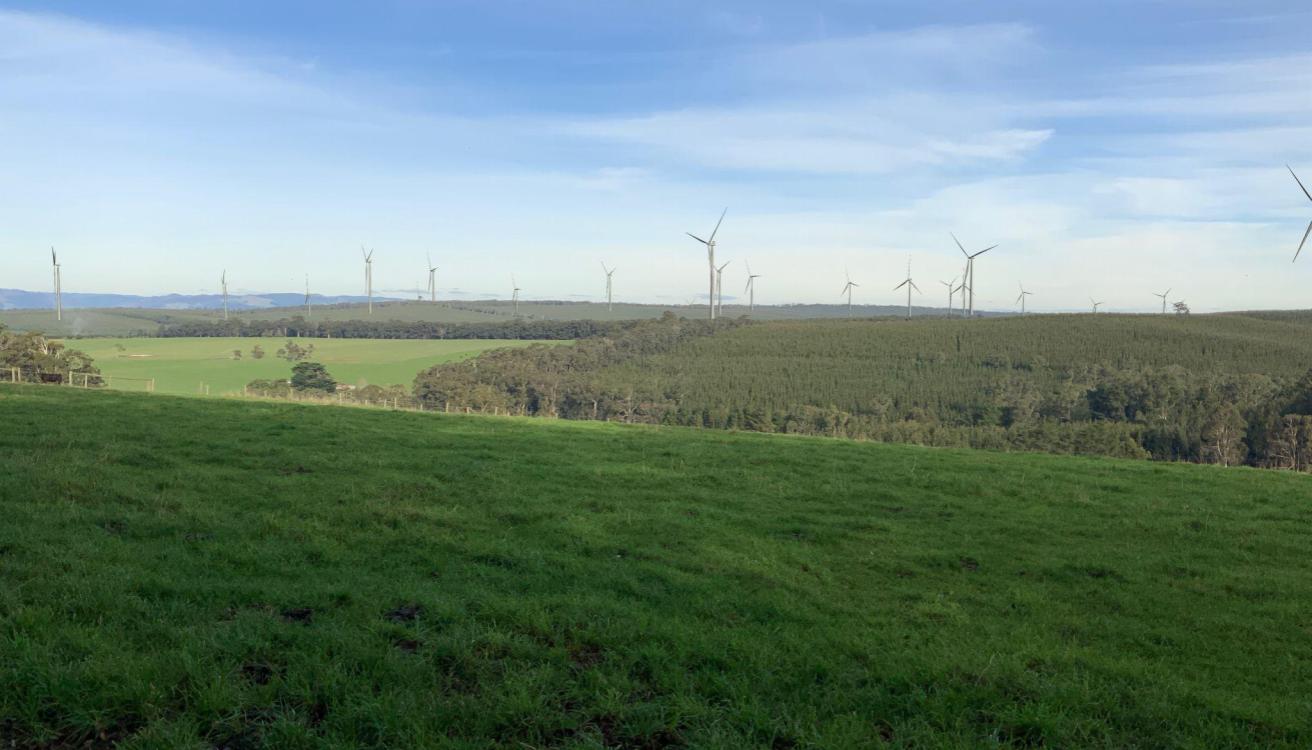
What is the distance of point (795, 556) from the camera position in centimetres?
1127

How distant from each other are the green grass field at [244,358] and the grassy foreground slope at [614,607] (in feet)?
242

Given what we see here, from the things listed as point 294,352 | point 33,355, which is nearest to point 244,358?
point 294,352

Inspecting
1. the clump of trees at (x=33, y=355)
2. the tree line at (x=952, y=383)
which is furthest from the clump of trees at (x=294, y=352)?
the clump of trees at (x=33, y=355)

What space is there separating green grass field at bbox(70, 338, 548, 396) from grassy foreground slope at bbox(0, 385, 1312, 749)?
73719mm

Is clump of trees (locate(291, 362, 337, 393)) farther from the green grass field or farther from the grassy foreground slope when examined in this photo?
the grassy foreground slope

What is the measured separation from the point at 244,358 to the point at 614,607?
132544 mm

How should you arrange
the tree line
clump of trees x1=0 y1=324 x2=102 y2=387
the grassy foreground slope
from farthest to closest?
the tree line
clump of trees x1=0 y1=324 x2=102 y2=387
the grassy foreground slope

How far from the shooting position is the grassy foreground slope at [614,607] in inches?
244

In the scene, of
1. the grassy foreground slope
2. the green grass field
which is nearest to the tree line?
the green grass field

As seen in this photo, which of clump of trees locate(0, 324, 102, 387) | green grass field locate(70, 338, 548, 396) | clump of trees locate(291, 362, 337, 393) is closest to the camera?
clump of trees locate(0, 324, 102, 387)

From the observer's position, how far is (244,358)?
12588 cm

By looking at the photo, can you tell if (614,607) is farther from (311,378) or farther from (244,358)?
(244,358)

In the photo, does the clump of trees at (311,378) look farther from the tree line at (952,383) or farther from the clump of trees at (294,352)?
the clump of trees at (294,352)

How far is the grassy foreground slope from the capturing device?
619 centimetres
